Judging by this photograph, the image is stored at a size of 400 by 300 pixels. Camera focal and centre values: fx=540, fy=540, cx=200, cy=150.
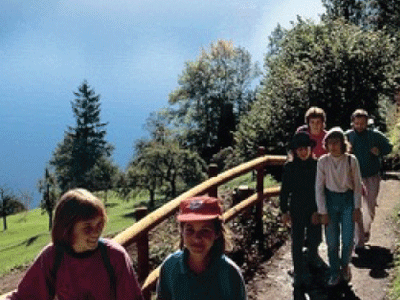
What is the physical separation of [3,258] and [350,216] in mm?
34584

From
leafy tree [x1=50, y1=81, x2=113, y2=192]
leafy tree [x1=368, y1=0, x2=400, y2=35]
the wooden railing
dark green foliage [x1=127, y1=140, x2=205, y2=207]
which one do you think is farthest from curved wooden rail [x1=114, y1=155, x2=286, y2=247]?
leafy tree [x1=50, y1=81, x2=113, y2=192]

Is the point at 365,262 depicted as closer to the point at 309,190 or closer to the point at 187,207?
the point at 309,190

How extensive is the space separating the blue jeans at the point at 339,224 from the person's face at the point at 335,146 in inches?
17.8

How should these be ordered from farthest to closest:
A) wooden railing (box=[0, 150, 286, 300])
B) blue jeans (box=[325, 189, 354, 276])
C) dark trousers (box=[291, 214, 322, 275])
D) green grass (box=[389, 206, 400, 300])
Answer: green grass (box=[389, 206, 400, 300])
dark trousers (box=[291, 214, 322, 275])
blue jeans (box=[325, 189, 354, 276])
wooden railing (box=[0, 150, 286, 300])

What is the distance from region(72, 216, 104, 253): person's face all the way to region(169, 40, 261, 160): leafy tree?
62186mm

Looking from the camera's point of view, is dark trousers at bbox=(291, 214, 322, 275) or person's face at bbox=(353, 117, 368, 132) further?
person's face at bbox=(353, 117, 368, 132)

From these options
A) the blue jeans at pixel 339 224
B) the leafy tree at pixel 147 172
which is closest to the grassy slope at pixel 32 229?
the leafy tree at pixel 147 172

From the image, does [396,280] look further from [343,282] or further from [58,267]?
[58,267]

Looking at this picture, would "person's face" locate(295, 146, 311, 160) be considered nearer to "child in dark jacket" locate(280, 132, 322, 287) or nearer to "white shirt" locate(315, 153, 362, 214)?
"child in dark jacket" locate(280, 132, 322, 287)

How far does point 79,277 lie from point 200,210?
780mm

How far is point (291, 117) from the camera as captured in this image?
18.1 metres

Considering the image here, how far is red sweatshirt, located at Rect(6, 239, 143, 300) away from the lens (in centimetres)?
301

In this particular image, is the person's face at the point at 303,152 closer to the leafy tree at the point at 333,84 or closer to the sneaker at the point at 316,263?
the sneaker at the point at 316,263

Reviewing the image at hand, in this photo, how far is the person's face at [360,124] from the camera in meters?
7.33
